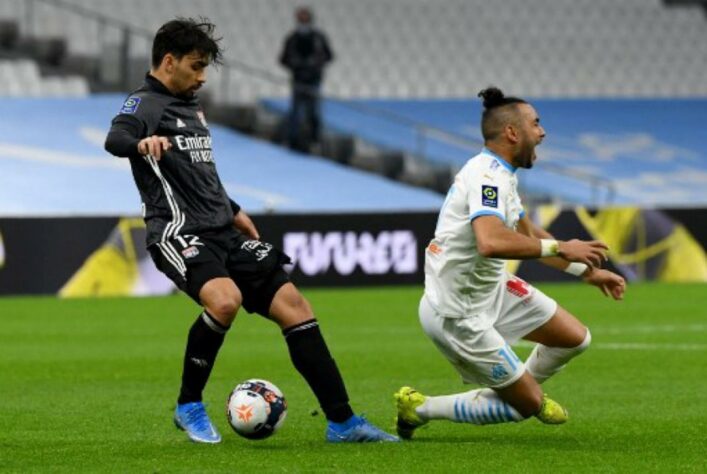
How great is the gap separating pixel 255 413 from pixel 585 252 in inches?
64.3

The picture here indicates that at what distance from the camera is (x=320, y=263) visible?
2142cm

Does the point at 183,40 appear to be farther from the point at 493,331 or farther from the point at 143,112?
the point at 493,331

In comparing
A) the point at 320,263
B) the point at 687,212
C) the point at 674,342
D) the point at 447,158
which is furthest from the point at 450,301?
the point at 447,158

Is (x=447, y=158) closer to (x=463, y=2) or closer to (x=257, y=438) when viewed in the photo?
(x=463, y=2)

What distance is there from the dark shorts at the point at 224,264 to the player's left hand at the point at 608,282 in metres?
1.38

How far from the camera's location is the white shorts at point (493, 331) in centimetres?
786

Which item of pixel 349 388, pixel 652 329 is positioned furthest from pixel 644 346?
pixel 349 388

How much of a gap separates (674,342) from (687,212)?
884 centimetres

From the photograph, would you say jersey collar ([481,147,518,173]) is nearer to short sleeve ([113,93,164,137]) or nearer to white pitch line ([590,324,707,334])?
short sleeve ([113,93,164,137])

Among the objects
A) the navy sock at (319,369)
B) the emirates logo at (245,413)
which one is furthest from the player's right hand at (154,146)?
the emirates logo at (245,413)

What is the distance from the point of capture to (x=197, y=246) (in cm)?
790

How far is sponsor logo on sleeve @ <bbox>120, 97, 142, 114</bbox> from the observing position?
25.9 feet

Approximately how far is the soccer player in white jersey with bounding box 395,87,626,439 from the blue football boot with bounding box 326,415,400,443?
0.27 meters

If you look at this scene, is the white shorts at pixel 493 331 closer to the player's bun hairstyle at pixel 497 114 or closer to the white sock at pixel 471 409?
the white sock at pixel 471 409
